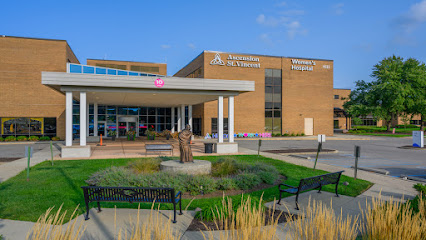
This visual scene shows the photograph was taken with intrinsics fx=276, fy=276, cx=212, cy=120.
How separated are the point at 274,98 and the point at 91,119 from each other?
2327 cm

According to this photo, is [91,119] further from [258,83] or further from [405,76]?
[405,76]

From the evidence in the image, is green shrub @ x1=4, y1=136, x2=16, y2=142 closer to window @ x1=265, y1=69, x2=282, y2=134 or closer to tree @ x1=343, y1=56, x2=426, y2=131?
window @ x1=265, y1=69, x2=282, y2=134

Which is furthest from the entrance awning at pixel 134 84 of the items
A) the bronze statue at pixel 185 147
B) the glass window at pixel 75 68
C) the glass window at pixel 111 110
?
the glass window at pixel 111 110

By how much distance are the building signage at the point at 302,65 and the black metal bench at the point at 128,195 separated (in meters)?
36.1

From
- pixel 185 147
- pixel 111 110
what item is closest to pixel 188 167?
pixel 185 147

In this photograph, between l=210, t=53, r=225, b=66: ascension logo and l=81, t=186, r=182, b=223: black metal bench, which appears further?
l=210, t=53, r=225, b=66: ascension logo

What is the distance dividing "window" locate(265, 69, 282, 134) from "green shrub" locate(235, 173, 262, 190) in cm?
2859

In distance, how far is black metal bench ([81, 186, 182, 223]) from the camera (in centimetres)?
556

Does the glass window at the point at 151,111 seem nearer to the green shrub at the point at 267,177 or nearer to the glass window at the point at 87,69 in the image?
the glass window at the point at 87,69

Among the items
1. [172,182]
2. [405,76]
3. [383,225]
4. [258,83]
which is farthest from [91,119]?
[405,76]

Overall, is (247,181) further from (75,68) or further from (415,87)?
(415,87)

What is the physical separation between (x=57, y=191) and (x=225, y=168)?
18.9 feet

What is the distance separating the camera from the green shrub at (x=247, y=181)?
337 inches

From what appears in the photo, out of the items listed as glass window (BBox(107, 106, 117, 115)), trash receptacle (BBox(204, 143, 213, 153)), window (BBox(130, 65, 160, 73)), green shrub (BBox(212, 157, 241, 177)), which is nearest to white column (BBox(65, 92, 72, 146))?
trash receptacle (BBox(204, 143, 213, 153))
